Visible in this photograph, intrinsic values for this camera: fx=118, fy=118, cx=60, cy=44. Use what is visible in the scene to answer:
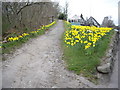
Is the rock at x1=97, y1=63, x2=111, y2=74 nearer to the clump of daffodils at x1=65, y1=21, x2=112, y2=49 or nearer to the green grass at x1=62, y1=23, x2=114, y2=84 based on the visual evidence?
the green grass at x1=62, y1=23, x2=114, y2=84

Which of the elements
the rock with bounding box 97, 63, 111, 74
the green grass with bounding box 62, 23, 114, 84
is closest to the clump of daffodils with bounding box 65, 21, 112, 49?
the green grass with bounding box 62, 23, 114, 84

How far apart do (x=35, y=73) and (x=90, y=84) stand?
1.64 meters

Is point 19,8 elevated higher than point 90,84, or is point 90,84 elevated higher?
point 19,8

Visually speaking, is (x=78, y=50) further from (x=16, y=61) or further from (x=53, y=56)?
(x=16, y=61)

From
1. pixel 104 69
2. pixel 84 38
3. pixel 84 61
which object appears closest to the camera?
pixel 104 69

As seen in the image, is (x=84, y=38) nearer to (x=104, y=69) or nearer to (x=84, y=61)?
(x=84, y=61)

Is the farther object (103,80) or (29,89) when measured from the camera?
(103,80)

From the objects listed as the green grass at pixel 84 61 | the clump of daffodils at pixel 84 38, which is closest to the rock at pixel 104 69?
the green grass at pixel 84 61

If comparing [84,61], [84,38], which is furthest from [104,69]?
[84,38]

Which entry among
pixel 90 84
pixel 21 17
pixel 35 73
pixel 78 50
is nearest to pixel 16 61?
pixel 35 73

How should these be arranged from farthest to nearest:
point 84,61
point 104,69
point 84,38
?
1. point 84,38
2. point 84,61
3. point 104,69

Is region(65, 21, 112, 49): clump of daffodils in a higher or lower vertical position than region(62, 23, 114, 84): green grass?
higher

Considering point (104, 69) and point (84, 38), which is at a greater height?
point (84, 38)

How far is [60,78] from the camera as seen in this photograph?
3373 mm
